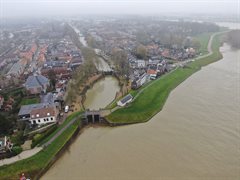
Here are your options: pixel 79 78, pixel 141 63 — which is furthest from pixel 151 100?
pixel 141 63

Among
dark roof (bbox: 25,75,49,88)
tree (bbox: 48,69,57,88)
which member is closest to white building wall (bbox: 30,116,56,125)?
dark roof (bbox: 25,75,49,88)

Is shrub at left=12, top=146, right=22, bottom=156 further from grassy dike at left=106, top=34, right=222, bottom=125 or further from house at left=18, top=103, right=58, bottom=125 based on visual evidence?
grassy dike at left=106, top=34, right=222, bottom=125

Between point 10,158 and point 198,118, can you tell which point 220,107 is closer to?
point 198,118

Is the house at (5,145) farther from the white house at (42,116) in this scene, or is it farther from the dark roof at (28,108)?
the dark roof at (28,108)

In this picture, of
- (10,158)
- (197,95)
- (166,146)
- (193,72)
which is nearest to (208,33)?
(193,72)

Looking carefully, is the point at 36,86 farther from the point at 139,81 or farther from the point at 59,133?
the point at 139,81
